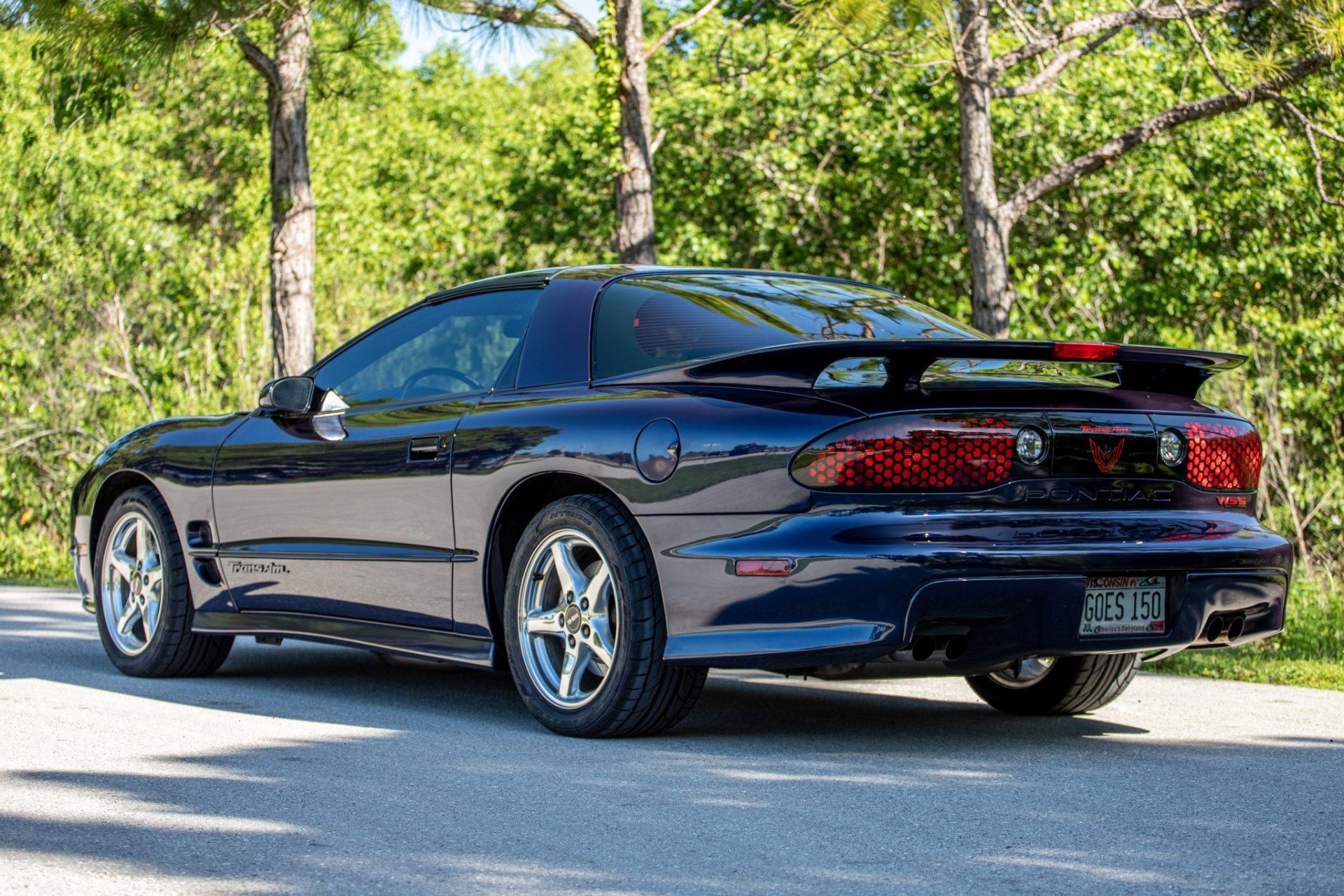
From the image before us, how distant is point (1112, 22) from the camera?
11086mm

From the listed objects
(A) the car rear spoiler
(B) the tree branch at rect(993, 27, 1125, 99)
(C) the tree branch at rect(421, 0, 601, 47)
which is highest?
(C) the tree branch at rect(421, 0, 601, 47)

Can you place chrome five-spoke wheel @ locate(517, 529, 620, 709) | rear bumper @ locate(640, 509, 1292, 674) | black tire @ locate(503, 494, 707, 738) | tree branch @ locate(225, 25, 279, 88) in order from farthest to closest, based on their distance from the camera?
1. tree branch @ locate(225, 25, 279, 88)
2. chrome five-spoke wheel @ locate(517, 529, 620, 709)
3. black tire @ locate(503, 494, 707, 738)
4. rear bumper @ locate(640, 509, 1292, 674)

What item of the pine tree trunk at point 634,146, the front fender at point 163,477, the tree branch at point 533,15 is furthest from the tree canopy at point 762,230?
the front fender at point 163,477

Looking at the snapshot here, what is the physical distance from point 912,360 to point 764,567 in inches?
27.9

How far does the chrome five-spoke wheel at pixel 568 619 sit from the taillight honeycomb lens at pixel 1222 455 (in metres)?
1.79

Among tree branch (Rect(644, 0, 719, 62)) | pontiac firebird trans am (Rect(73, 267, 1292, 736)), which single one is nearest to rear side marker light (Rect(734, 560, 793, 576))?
pontiac firebird trans am (Rect(73, 267, 1292, 736))

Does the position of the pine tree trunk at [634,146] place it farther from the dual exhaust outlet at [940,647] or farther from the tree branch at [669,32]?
the dual exhaust outlet at [940,647]

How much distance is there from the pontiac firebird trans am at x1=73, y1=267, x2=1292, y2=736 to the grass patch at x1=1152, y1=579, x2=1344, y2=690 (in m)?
1.55

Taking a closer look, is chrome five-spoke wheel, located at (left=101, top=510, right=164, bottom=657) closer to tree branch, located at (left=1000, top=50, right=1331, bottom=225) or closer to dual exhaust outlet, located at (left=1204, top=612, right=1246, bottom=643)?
dual exhaust outlet, located at (left=1204, top=612, right=1246, bottom=643)

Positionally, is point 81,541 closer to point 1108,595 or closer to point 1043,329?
point 1108,595

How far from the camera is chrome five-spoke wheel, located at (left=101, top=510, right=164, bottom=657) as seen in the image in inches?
275

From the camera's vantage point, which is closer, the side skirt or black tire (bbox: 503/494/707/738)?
black tire (bbox: 503/494/707/738)

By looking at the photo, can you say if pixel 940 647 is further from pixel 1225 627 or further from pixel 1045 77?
pixel 1045 77

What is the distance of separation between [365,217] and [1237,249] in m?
13.5
